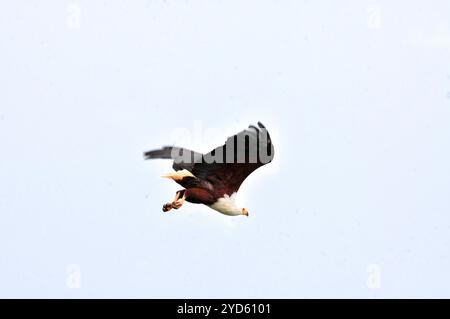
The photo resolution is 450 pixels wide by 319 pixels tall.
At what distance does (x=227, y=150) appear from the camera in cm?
1856

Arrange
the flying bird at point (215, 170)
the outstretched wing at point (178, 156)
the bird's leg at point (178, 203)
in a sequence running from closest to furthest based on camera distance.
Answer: the flying bird at point (215, 170)
the bird's leg at point (178, 203)
the outstretched wing at point (178, 156)

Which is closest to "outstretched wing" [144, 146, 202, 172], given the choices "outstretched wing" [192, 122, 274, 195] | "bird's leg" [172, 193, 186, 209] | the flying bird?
the flying bird

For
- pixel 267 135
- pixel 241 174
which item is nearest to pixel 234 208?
pixel 241 174

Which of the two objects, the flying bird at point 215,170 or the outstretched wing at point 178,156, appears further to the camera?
the outstretched wing at point 178,156

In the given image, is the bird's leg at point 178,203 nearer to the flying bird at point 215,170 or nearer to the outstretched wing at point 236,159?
the flying bird at point 215,170

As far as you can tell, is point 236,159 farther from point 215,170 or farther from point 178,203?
point 178,203

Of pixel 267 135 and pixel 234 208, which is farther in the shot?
pixel 234 208

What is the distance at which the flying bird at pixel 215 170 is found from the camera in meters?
18.5

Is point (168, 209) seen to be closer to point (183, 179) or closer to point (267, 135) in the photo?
point (183, 179)

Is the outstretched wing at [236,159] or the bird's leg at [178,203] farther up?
the outstretched wing at [236,159]

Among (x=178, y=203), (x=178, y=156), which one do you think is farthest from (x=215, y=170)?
(x=178, y=203)

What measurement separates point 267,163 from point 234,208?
1360 millimetres

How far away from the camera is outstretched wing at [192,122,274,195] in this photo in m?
17.9

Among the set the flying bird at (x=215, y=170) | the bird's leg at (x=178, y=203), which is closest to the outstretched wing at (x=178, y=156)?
the flying bird at (x=215, y=170)
